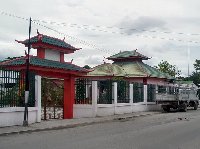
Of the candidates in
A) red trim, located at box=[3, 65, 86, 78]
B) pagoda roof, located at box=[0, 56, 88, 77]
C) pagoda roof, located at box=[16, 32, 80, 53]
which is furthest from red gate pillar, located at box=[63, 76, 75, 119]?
pagoda roof, located at box=[16, 32, 80, 53]

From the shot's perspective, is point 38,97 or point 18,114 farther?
point 38,97

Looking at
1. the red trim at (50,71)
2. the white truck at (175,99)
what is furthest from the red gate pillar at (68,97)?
the white truck at (175,99)

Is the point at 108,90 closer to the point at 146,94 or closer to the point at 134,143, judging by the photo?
the point at 146,94

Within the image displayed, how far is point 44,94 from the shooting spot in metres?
24.6

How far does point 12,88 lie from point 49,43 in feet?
18.6

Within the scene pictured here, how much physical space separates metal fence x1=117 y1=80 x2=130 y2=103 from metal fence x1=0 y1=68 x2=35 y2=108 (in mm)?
10249

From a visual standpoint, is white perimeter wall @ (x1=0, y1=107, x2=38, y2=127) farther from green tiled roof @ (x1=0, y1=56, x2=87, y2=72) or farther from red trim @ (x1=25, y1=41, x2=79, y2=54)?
red trim @ (x1=25, y1=41, x2=79, y2=54)

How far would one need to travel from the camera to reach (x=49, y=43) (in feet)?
78.0

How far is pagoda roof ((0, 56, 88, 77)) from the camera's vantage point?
2105 centimetres

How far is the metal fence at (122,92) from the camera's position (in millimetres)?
29416

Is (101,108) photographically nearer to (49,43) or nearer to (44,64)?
(49,43)

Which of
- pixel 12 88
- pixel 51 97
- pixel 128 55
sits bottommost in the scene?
pixel 51 97

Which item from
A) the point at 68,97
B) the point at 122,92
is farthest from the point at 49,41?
the point at 122,92

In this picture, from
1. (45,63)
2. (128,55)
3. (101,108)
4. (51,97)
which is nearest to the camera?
(45,63)
